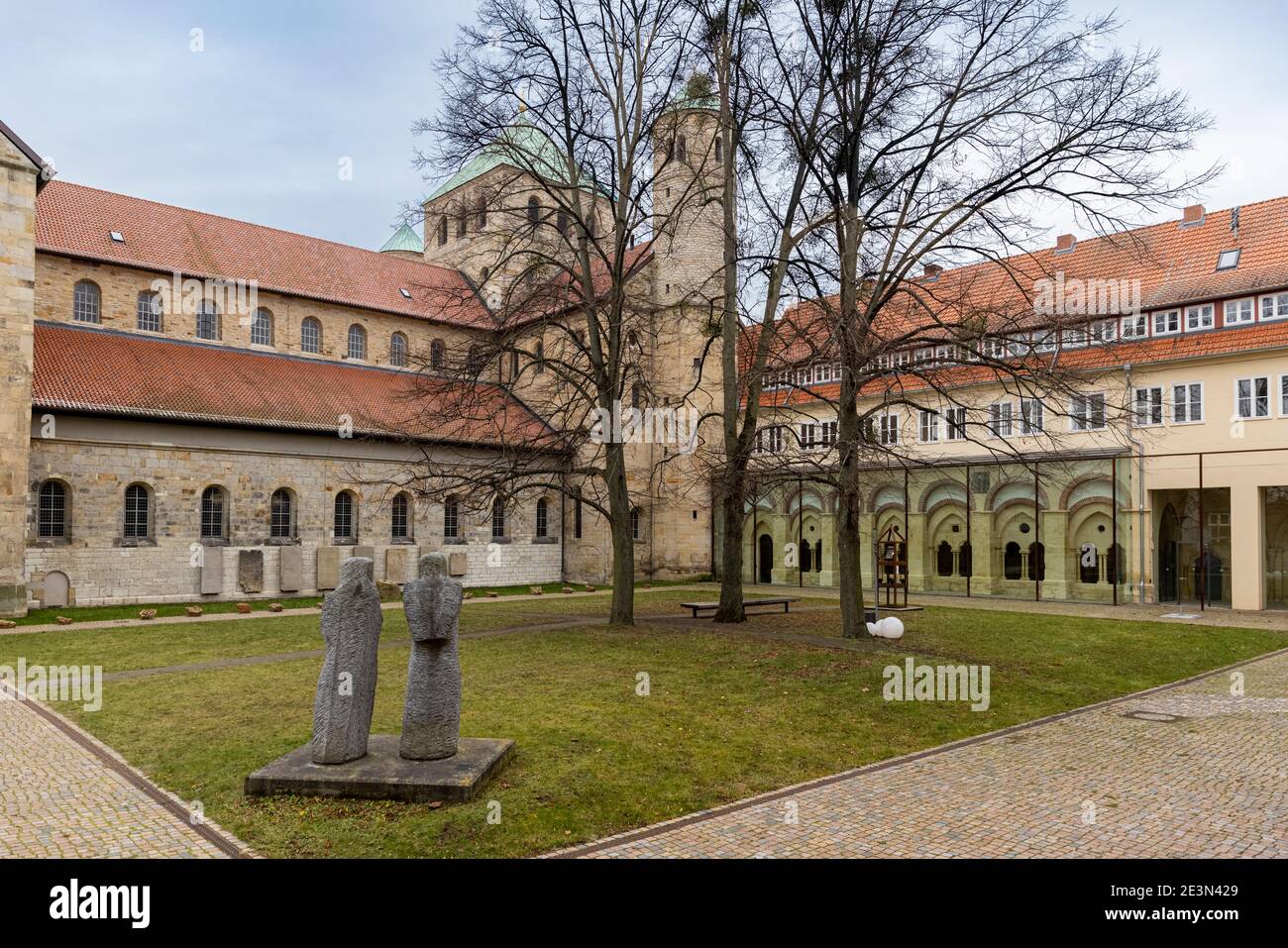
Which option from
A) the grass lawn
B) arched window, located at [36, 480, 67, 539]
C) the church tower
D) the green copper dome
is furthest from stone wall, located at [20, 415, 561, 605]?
the green copper dome

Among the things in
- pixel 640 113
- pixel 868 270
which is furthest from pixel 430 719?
pixel 640 113

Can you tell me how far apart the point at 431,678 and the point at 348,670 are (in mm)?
770

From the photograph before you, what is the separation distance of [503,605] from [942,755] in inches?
776

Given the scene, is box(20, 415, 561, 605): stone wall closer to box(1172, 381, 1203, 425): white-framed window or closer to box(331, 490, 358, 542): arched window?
box(331, 490, 358, 542): arched window

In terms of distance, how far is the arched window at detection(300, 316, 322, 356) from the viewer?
34594 millimetres

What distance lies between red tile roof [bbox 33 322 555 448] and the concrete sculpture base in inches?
533

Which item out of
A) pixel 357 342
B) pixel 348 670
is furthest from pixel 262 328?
pixel 348 670

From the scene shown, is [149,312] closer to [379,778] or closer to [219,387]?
[219,387]

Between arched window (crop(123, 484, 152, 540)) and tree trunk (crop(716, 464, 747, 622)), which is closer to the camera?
tree trunk (crop(716, 464, 747, 622))

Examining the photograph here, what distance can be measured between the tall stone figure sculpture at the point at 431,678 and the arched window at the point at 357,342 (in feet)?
99.3

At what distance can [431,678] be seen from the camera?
8.27 m

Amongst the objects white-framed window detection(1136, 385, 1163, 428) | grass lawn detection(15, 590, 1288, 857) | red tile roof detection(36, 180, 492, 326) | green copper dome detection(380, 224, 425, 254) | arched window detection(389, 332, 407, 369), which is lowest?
grass lawn detection(15, 590, 1288, 857)

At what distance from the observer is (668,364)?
126ft

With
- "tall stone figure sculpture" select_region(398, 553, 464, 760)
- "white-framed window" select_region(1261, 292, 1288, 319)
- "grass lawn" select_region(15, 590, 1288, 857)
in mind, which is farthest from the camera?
"white-framed window" select_region(1261, 292, 1288, 319)
